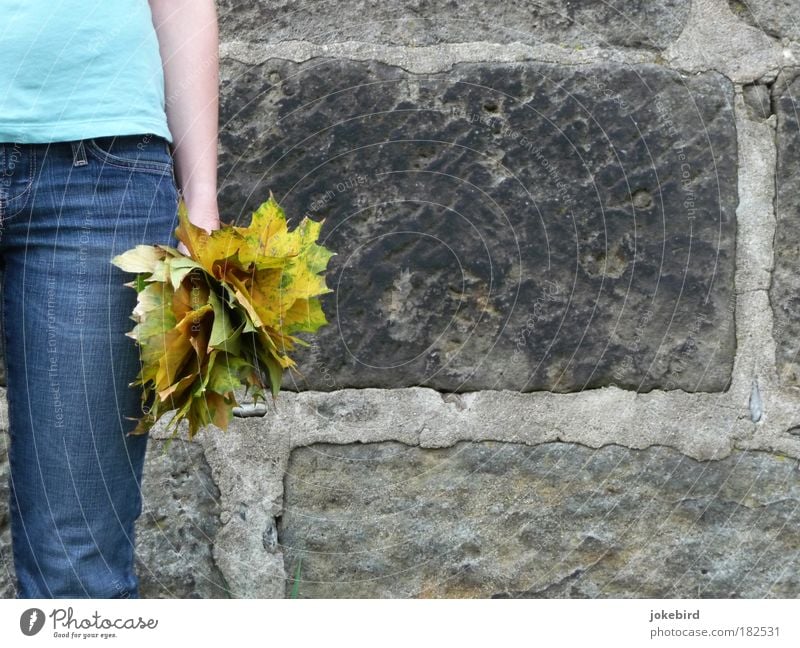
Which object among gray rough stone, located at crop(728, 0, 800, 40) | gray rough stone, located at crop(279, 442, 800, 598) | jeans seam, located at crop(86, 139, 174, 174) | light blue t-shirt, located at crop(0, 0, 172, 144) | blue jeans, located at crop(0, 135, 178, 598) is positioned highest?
gray rough stone, located at crop(728, 0, 800, 40)

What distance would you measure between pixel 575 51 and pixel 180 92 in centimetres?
44

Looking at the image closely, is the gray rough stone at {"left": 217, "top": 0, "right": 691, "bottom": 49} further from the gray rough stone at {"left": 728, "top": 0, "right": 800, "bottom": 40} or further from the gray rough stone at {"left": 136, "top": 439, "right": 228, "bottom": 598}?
the gray rough stone at {"left": 136, "top": 439, "right": 228, "bottom": 598}

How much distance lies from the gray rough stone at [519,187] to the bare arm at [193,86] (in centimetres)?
22

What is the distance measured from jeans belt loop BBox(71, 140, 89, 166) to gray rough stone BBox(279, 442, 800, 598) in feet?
1.48

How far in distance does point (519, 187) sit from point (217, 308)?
0.41 m

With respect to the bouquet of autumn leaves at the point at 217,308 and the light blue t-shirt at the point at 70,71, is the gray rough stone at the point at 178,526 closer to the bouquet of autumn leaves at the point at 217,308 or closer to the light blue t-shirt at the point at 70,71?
the bouquet of autumn leaves at the point at 217,308

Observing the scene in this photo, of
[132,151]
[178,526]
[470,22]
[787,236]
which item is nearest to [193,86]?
[132,151]

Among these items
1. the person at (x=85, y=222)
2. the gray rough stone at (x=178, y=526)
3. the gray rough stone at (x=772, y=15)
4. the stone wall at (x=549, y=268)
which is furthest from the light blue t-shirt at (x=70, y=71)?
the gray rough stone at (x=772, y=15)

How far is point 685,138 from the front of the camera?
41.1 inches

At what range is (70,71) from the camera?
29.3 inches

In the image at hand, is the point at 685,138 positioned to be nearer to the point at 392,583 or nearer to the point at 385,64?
the point at 385,64

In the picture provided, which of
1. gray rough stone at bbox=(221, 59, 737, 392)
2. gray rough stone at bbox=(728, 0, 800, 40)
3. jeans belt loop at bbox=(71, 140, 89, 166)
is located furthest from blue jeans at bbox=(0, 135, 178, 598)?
gray rough stone at bbox=(728, 0, 800, 40)

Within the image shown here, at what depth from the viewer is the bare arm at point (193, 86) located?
81 cm

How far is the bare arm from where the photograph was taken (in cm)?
81
